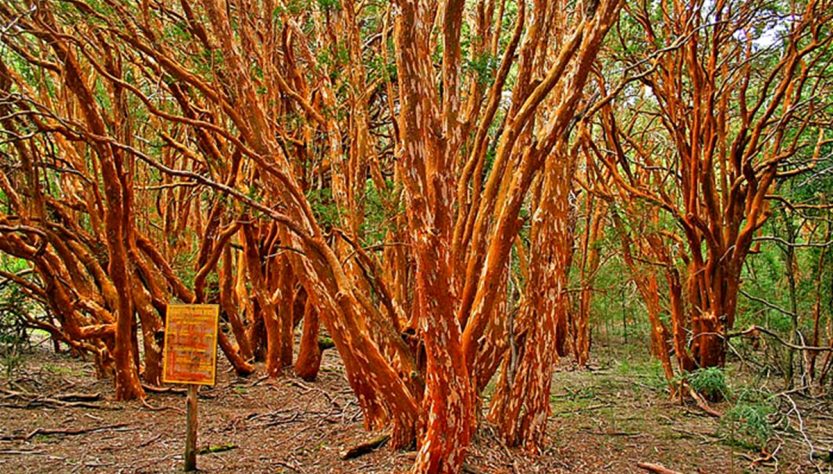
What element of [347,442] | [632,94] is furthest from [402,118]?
[632,94]

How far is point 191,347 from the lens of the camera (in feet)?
17.9

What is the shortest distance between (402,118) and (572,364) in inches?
477

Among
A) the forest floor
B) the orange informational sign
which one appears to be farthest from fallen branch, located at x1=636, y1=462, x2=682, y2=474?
the orange informational sign

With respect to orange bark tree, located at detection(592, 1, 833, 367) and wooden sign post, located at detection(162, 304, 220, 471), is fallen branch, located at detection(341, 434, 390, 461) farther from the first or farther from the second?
orange bark tree, located at detection(592, 1, 833, 367)

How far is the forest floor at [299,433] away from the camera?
593 centimetres

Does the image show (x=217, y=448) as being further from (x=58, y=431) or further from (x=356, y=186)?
(x=356, y=186)

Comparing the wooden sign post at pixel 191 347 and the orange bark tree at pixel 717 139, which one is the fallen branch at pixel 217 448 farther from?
the orange bark tree at pixel 717 139

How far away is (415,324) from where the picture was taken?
6.11 metres

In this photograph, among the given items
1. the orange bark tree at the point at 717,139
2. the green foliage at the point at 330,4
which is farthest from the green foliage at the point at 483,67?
the orange bark tree at the point at 717,139

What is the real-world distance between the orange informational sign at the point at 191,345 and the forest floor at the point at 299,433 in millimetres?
1005

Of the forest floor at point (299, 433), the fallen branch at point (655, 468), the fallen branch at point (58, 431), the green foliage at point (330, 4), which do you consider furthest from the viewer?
the fallen branch at point (58, 431)

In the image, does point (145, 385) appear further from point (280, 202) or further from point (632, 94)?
point (632, 94)

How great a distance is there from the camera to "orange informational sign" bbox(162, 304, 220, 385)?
5.40 m

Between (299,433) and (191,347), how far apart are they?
228 centimetres
